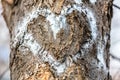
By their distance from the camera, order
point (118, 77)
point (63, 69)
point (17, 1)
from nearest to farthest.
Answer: point (63, 69), point (17, 1), point (118, 77)

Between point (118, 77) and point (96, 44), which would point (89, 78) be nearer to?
Result: point (96, 44)

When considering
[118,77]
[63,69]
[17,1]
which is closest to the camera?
[63,69]

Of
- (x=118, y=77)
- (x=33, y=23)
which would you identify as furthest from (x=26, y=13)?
(x=118, y=77)

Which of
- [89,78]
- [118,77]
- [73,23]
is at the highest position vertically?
[73,23]

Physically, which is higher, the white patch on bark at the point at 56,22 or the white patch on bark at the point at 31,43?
the white patch on bark at the point at 56,22

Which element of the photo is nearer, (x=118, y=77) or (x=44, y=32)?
(x=44, y=32)

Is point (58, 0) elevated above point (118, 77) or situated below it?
above

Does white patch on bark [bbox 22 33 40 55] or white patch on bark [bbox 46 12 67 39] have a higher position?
white patch on bark [bbox 46 12 67 39]

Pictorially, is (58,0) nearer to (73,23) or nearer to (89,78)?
(73,23)
